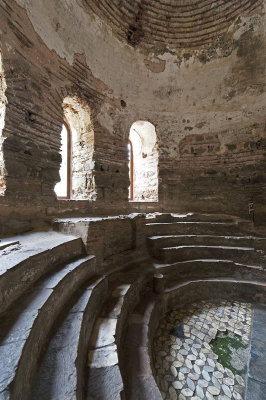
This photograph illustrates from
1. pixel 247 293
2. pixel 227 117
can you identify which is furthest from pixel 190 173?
pixel 247 293

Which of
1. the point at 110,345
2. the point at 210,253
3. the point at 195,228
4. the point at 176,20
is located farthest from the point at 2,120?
the point at 176,20

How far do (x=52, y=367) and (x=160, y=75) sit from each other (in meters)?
8.09

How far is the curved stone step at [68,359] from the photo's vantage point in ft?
3.65

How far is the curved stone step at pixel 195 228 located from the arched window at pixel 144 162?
2.40 metres

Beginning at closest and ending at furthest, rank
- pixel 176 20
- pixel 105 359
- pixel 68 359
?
pixel 68 359 → pixel 105 359 → pixel 176 20

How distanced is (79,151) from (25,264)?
4.40 meters

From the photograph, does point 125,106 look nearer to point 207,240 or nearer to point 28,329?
point 207,240

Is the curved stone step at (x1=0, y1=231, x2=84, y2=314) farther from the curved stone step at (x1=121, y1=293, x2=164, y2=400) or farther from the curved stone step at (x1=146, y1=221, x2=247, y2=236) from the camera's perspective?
the curved stone step at (x1=146, y1=221, x2=247, y2=236)

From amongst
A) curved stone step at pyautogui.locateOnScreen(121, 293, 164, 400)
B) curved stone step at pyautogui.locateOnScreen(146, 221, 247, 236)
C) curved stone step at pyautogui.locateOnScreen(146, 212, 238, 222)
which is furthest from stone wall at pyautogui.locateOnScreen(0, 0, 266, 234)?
curved stone step at pyautogui.locateOnScreen(121, 293, 164, 400)

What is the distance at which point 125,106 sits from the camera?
6.14 meters

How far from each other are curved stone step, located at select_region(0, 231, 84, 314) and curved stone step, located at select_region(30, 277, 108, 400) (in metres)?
0.48

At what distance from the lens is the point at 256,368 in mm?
2082

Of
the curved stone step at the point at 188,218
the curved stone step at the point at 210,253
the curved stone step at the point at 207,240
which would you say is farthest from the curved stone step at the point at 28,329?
the curved stone step at the point at 188,218

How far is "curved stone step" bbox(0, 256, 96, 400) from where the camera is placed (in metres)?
0.96
